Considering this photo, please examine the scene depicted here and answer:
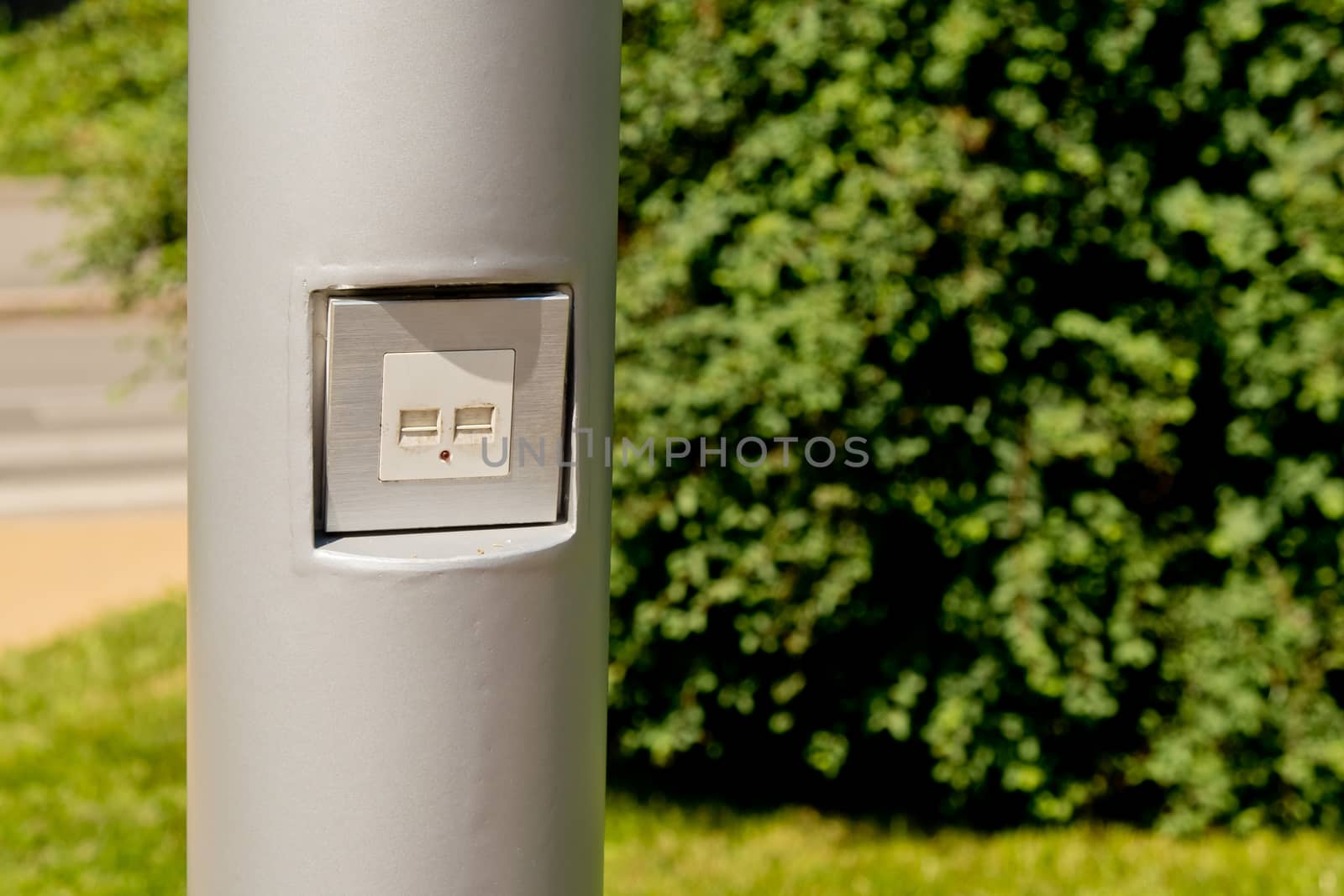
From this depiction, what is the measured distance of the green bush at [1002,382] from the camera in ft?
11.9

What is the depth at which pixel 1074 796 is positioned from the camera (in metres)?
4.04

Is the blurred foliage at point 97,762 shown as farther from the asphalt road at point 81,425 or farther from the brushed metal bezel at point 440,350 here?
the brushed metal bezel at point 440,350

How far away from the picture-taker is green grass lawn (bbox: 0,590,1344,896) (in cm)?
371

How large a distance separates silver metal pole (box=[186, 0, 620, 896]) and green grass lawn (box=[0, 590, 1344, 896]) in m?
1.98

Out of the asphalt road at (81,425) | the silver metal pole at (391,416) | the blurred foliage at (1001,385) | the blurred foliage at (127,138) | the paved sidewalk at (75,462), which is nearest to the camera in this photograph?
the silver metal pole at (391,416)

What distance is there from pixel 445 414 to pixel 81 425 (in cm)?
850

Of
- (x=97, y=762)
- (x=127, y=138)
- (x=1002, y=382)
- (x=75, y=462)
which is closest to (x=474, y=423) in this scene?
(x=1002, y=382)

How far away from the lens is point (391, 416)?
1.79m

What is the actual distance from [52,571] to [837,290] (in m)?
4.54

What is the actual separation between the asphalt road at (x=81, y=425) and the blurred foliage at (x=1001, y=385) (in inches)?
149

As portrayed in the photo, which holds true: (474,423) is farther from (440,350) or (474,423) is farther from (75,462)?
(75,462)

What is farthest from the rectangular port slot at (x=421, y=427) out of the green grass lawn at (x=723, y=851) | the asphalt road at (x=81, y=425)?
the asphalt road at (x=81, y=425)

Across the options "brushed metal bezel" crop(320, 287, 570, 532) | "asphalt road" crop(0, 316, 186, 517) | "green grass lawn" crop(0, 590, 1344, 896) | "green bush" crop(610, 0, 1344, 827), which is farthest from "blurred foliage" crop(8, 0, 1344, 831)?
"asphalt road" crop(0, 316, 186, 517)

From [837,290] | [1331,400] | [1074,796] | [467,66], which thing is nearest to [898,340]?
[837,290]
